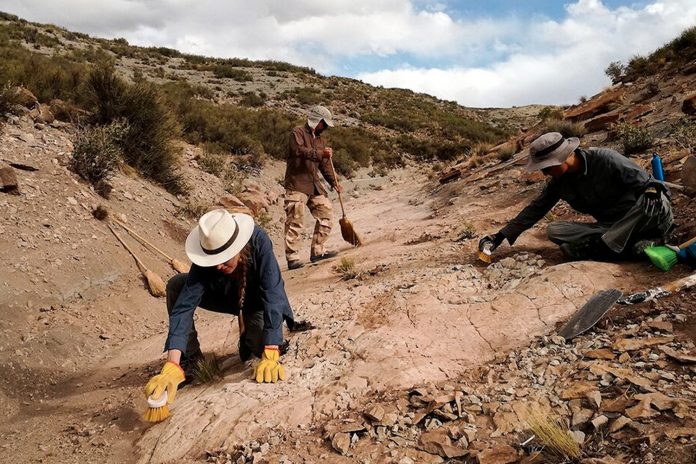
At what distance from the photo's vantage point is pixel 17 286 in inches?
204

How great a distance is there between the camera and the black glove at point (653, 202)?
3893 mm

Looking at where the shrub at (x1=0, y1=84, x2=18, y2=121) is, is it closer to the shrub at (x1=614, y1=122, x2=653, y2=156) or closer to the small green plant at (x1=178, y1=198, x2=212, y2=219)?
the small green plant at (x1=178, y1=198, x2=212, y2=219)

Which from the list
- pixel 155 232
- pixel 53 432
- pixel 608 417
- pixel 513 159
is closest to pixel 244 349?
pixel 53 432

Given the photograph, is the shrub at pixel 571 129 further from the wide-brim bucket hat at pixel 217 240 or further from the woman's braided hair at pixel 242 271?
the wide-brim bucket hat at pixel 217 240

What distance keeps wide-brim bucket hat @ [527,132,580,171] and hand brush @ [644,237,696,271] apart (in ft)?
3.17

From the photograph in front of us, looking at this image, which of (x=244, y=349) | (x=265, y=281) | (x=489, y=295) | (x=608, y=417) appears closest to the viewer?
(x=608, y=417)

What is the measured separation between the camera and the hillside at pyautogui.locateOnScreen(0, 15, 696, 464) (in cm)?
256

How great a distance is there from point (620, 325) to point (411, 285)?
1781mm

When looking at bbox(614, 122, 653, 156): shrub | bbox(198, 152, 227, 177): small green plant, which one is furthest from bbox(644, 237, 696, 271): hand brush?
bbox(198, 152, 227, 177): small green plant

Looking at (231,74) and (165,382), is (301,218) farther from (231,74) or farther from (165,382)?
(231,74)

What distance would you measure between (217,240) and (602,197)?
3264 mm

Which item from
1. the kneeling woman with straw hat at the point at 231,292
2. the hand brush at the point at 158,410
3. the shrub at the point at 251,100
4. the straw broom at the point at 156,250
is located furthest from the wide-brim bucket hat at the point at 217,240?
the shrub at the point at 251,100

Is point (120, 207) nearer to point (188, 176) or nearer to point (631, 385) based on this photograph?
point (188, 176)

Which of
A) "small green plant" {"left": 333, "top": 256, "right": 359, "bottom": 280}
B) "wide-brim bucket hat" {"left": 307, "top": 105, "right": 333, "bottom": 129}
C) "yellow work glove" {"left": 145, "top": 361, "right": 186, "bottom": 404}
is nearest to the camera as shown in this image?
"yellow work glove" {"left": 145, "top": 361, "right": 186, "bottom": 404}
